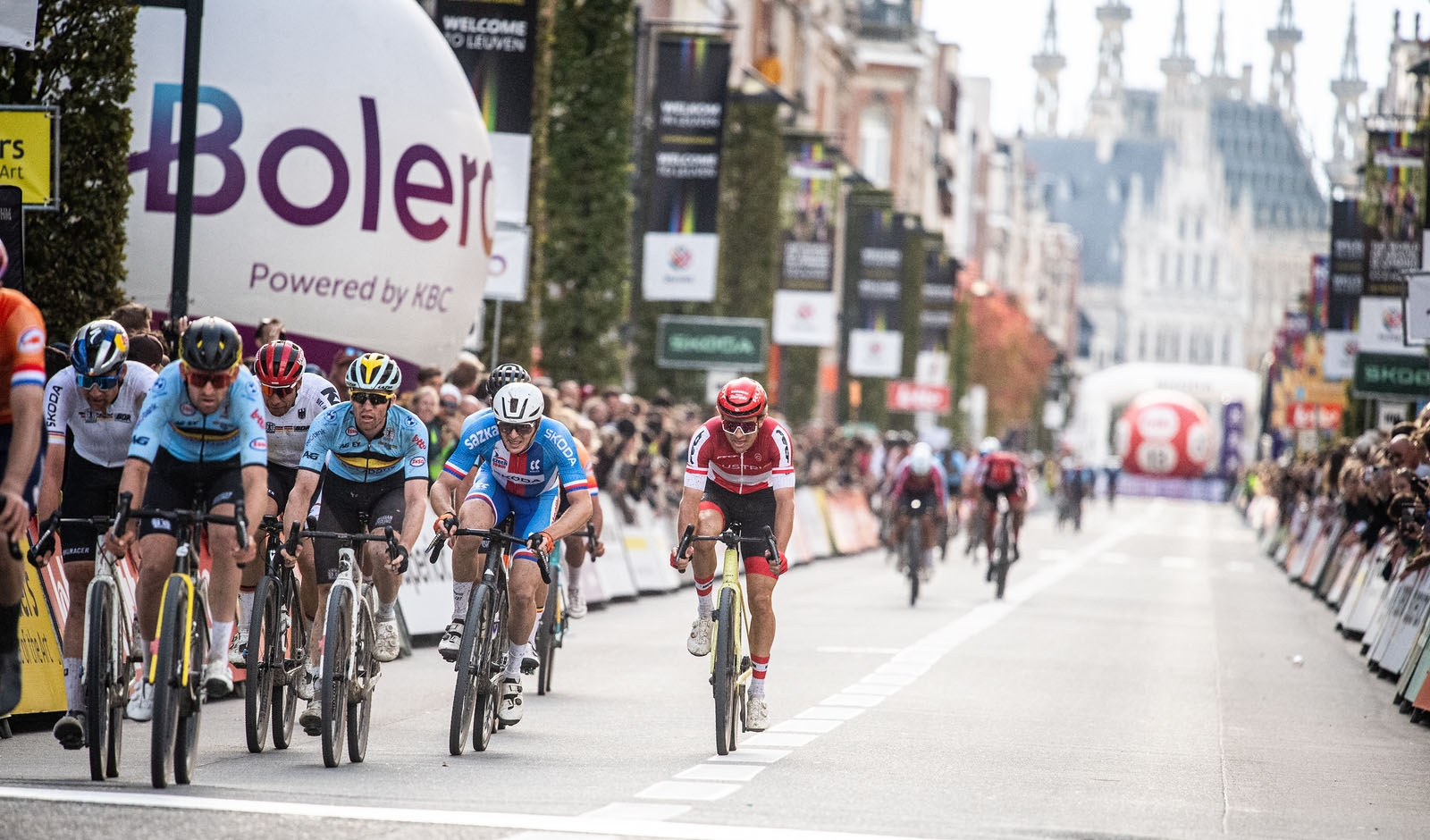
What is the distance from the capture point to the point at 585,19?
29969 mm

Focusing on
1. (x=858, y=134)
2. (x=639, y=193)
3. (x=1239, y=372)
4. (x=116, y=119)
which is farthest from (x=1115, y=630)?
(x=1239, y=372)

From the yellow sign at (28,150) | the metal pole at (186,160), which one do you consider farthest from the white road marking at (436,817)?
the metal pole at (186,160)

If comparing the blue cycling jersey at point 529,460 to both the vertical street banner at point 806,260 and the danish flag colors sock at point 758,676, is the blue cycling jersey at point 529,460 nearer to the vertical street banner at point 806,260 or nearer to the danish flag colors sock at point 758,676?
the danish flag colors sock at point 758,676

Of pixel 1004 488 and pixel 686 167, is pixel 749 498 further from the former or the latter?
pixel 686 167

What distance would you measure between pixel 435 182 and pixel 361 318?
126 centimetres

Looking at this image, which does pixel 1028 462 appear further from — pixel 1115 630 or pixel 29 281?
pixel 29 281

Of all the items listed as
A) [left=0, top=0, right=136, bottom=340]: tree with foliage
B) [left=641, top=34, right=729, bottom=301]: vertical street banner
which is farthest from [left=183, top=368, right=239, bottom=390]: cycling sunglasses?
[left=641, top=34, right=729, bottom=301]: vertical street banner

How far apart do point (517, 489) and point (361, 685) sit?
1.56m

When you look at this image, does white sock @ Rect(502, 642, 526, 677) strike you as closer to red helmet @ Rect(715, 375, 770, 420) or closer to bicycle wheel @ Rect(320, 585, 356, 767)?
bicycle wheel @ Rect(320, 585, 356, 767)

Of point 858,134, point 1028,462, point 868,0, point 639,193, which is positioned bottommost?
point 1028,462

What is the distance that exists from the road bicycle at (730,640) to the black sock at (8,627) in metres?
3.42

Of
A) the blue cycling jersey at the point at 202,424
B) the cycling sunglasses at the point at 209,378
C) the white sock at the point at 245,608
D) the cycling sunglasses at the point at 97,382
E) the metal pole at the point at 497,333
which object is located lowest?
the white sock at the point at 245,608

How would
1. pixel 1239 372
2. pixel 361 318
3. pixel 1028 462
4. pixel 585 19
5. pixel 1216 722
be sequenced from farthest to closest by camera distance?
pixel 1239 372 → pixel 1028 462 → pixel 585 19 → pixel 361 318 → pixel 1216 722

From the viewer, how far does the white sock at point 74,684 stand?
9.80 meters
